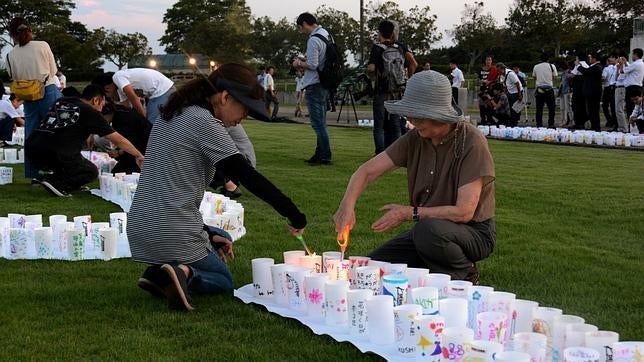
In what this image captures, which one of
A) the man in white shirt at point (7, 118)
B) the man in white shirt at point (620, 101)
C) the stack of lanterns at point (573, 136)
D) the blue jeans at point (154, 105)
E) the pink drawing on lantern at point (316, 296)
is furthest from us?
the man in white shirt at point (620, 101)

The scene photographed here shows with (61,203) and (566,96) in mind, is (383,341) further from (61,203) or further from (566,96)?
(566,96)

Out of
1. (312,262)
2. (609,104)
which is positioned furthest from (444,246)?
(609,104)

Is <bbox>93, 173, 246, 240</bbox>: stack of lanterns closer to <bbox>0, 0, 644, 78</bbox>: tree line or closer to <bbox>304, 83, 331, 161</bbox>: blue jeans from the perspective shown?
<bbox>304, 83, 331, 161</bbox>: blue jeans

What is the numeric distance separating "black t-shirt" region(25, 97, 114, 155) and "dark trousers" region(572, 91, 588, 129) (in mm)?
12328

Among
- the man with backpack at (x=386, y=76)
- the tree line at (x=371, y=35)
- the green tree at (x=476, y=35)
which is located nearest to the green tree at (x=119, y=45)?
the tree line at (x=371, y=35)

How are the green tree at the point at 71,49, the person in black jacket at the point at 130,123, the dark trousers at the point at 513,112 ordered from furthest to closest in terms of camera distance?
the green tree at the point at 71,49
the dark trousers at the point at 513,112
the person in black jacket at the point at 130,123

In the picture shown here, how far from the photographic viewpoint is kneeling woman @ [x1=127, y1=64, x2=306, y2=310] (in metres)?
3.81

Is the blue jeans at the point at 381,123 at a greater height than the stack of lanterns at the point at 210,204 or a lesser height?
greater

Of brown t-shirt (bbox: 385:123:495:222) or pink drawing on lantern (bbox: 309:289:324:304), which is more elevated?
brown t-shirt (bbox: 385:123:495:222)

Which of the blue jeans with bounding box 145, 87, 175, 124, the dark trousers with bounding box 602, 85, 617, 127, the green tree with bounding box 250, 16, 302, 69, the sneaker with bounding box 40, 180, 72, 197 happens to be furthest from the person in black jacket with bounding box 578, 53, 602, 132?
the green tree with bounding box 250, 16, 302, 69

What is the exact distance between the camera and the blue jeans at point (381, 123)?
1028 cm

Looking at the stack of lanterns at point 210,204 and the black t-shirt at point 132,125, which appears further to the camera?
the black t-shirt at point 132,125

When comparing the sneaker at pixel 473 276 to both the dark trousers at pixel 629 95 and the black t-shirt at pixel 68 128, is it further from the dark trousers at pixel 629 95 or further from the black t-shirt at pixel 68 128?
the dark trousers at pixel 629 95

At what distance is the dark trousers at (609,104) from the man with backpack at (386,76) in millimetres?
8532
